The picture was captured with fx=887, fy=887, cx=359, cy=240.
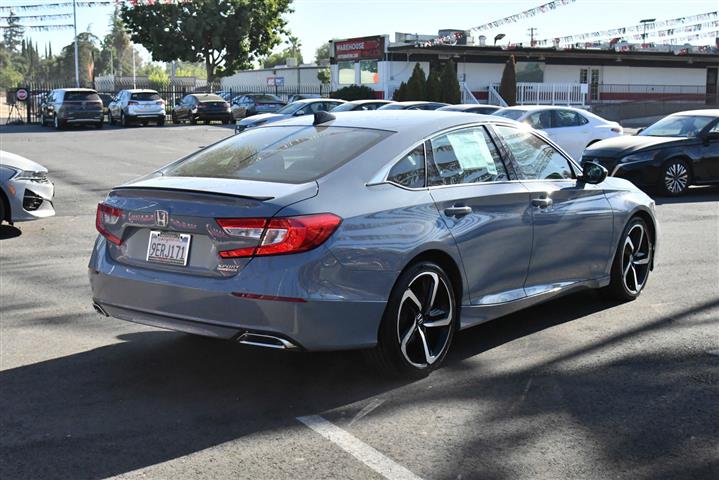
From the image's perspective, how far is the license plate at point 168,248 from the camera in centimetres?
485

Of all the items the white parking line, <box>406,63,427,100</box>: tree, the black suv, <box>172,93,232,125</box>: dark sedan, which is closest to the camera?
the white parking line

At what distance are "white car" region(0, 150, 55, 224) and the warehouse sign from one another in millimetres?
35864

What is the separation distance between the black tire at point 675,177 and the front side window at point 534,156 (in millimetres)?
9320

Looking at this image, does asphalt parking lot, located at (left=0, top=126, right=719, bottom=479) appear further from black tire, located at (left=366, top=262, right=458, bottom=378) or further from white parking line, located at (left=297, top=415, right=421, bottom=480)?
black tire, located at (left=366, top=262, right=458, bottom=378)

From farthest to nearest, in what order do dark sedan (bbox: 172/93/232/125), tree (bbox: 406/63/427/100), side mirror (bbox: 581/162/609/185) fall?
dark sedan (bbox: 172/93/232/125) → tree (bbox: 406/63/427/100) → side mirror (bbox: 581/162/609/185)

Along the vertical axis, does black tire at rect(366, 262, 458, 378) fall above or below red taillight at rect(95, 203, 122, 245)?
below

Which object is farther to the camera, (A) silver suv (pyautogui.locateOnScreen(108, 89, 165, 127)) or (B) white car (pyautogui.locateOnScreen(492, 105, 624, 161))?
(A) silver suv (pyautogui.locateOnScreen(108, 89, 165, 127))

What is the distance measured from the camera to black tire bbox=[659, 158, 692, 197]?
15.3 m

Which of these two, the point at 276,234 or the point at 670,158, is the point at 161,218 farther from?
the point at 670,158

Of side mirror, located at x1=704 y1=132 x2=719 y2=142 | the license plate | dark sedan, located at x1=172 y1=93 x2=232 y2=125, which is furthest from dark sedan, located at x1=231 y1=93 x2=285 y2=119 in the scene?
the license plate

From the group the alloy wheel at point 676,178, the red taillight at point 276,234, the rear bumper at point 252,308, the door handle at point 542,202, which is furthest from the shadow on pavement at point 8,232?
the alloy wheel at point 676,178

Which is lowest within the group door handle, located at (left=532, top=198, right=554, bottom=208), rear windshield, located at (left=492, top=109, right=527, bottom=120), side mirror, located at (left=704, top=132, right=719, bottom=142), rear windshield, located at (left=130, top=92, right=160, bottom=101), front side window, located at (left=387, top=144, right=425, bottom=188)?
door handle, located at (left=532, top=198, right=554, bottom=208)

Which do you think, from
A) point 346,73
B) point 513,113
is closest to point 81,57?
point 346,73

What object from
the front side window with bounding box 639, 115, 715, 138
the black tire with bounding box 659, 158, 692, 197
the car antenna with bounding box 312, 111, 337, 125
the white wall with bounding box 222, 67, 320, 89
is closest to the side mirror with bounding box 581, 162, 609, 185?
the car antenna with bounding box 312, 111, 337, 125
